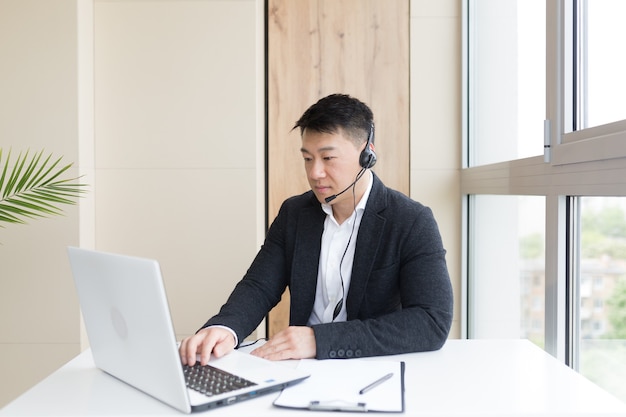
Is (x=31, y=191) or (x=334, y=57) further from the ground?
(x=334, y=57)

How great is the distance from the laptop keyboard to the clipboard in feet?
0.32

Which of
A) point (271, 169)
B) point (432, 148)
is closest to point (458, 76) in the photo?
point (432, 148)

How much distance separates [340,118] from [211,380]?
961 millimetres

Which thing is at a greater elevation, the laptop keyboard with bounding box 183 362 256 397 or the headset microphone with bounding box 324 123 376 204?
the headset microphone with bounding box 324 123 376 204

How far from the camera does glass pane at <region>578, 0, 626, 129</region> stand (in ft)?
5.29

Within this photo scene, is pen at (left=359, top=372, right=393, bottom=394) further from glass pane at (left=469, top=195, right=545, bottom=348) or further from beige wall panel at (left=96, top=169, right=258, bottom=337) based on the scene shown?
beige wall panel at (left=96, top=169, right=258, bottom=337)

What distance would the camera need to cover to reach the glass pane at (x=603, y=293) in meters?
1.60

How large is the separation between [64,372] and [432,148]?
207 centimetres

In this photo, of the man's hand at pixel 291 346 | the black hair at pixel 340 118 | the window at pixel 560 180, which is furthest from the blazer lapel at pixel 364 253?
the window at pixel 560 180

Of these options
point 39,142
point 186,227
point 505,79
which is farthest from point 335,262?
point 39,142

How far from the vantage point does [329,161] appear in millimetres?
2047

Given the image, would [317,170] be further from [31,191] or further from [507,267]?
[31,191]

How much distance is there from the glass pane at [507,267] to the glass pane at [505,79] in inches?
7.8

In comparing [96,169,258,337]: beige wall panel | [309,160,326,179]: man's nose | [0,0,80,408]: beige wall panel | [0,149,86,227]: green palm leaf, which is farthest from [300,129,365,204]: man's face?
[0,0,80,408]: beige wall panel
